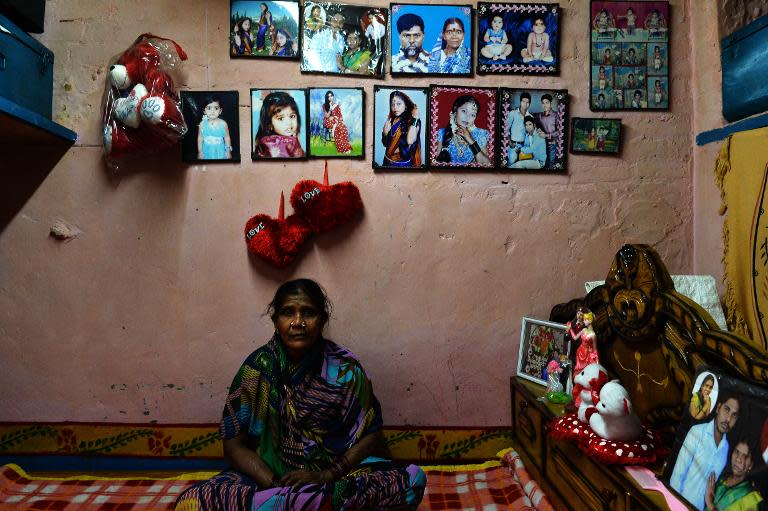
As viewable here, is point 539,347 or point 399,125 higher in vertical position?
point 399,125

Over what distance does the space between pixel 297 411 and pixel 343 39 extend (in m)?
1.70

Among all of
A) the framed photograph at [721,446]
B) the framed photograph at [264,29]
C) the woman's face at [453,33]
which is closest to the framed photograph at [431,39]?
the woman's face at [453,33]

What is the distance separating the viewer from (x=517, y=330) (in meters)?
2.40

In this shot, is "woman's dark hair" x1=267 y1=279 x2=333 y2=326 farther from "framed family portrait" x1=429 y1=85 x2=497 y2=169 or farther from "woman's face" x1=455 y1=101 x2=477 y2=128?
"woman's face" x1=455 y1=101 x2=477 y2=128

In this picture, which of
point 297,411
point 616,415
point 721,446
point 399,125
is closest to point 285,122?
point 399,125

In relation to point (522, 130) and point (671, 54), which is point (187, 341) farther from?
point (671, 54)

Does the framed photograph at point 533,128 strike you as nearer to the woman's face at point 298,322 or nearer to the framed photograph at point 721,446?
the woman's face at point 298,322

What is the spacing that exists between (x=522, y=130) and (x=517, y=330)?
96 centimetres

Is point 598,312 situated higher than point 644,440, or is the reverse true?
point 598,312

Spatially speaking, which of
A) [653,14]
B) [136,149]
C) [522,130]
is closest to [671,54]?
[653,14]

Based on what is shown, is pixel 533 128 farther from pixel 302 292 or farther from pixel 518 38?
pixel 302 292

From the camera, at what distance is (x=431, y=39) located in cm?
236

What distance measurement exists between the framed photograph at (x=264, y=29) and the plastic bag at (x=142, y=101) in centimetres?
28

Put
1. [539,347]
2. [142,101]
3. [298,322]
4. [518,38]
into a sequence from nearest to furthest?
[298,322] < [142,101] < [539,347] < [518,38]
